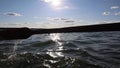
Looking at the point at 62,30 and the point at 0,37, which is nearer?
the point at 62,30

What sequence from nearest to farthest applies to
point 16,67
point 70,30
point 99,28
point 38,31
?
1. point 99,28
2. point 70,30
3. point 38,31
4. point 16,67

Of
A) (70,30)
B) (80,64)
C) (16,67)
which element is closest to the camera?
(70,30)

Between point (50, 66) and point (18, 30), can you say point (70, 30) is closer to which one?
point (18, 30)

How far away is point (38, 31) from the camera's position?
1.49 m

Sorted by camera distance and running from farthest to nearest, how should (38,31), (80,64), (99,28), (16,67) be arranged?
(80,64)
(16,67)
(38,31)
(99,28)

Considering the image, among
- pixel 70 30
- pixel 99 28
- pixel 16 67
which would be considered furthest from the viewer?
pixel 16 67

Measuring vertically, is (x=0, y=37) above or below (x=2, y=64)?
above

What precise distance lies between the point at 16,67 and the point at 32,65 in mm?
594

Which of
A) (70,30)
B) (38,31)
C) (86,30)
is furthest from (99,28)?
(38,31)

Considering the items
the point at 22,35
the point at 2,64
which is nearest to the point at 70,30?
the point at 22,35

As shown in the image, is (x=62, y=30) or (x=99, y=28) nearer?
(x=99, y=28)

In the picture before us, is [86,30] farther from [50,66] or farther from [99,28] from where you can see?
[50,66]

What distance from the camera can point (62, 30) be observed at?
1.44 meters

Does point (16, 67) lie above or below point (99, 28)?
below
